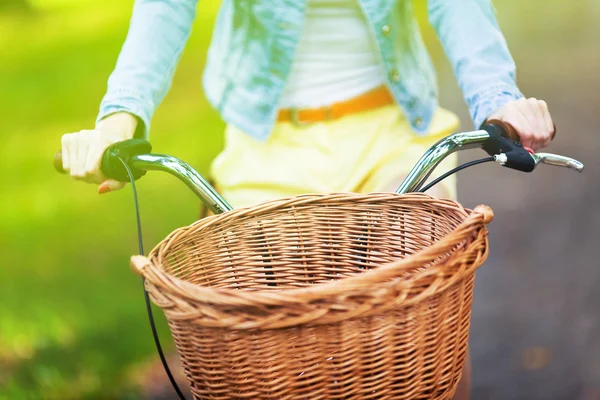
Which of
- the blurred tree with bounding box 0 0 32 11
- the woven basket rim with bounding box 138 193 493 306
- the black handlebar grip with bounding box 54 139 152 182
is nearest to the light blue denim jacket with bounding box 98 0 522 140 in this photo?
the black handlebar grip with bounding box 54 139 152 182

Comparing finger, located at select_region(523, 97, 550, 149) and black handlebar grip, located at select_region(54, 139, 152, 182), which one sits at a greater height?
black handlebar grip, located at select_region(54, 139, 152, 182)

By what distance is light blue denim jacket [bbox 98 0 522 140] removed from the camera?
1377 mm

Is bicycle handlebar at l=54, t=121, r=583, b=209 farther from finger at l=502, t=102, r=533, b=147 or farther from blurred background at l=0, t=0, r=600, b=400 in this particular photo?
blurred background at l=0, t=0, r=600, b=400

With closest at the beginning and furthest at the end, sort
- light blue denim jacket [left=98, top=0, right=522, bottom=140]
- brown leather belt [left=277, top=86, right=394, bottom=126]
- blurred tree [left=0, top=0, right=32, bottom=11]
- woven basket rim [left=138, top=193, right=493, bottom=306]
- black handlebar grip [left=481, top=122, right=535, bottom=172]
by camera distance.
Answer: woven basket rim [left=138, top=193, right=493, bottom=306] → black handlebar grip [left=481, top=122, right=535, bottom=172] → light blue denim jacket [left=98, top=0, right=522, bottom=140] → brown leather belt [left=277, top=86, right=394, bottom=126] → blurred tree [left=0, top=0, right=32, bottom=11]

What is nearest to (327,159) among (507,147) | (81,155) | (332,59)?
(332,59)

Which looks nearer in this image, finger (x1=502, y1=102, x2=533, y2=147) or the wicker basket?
the wicker basket

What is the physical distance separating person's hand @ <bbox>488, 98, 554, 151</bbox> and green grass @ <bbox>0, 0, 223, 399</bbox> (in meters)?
1.06

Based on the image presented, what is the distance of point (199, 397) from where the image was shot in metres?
0.97

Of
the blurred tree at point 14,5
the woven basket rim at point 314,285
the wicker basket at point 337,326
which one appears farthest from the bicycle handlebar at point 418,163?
the blurred tree at point 14,5

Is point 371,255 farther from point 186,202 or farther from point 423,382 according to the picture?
point 186,202

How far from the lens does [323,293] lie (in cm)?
81

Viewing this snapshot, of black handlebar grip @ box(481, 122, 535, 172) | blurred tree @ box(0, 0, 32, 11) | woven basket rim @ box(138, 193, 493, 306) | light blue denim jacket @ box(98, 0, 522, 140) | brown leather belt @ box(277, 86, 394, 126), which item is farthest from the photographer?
blurred tree @ box(0, 0, 32, 11)

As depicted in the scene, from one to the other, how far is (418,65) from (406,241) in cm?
53

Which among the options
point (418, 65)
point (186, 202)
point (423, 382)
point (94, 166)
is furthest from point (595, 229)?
point (94, 166)
